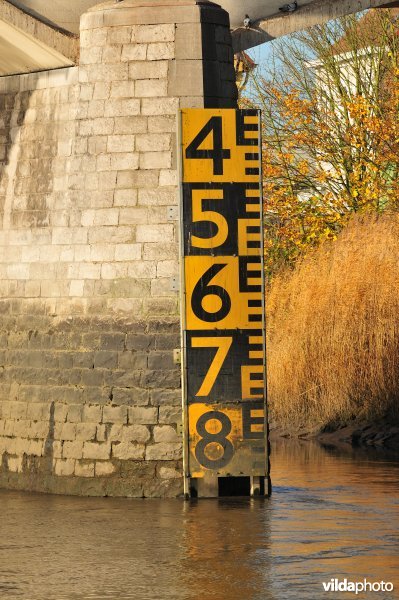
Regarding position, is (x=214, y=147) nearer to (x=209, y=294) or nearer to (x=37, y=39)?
(x=209, y=294)

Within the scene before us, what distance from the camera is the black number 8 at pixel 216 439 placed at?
45.7 ft

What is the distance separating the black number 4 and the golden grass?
21.7 feet

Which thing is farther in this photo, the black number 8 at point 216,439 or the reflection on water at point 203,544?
the black number 8 at point 216,439

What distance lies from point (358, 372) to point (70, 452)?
21.8ft

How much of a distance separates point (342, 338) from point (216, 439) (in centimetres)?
682

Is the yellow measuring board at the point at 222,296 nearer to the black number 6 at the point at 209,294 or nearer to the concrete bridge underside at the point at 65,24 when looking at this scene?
the black number 6 at the point at 209,294

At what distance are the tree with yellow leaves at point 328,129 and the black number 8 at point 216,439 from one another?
37.0 feet

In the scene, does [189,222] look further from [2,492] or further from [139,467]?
[2,492]

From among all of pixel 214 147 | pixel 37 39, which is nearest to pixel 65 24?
pixel 37 39

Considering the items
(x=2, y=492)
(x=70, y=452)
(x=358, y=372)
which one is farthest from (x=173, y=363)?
(x=358, y=372)

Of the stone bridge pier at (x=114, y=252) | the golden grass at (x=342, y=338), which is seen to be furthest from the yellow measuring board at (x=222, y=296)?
the golden grass at (x=342, y=338)

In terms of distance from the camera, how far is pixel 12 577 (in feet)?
34.6

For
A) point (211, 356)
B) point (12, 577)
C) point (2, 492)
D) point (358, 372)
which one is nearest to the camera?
point (12, 577)

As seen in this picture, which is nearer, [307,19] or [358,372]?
[307,19]
